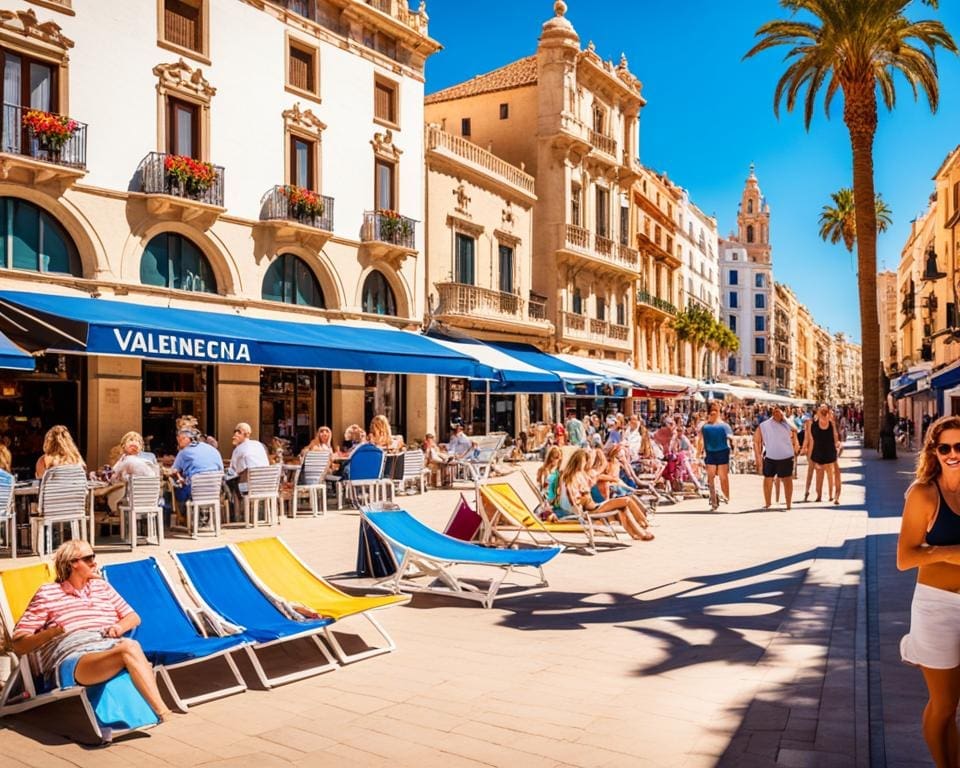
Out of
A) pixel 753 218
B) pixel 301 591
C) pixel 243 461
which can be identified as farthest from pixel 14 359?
pixel 753 218

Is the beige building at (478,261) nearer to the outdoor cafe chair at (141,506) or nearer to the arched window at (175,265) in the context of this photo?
the arched window at (175,265)

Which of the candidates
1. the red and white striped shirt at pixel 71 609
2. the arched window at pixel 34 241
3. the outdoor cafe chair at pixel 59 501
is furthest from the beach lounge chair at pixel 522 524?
the arched window at pixel 34 241

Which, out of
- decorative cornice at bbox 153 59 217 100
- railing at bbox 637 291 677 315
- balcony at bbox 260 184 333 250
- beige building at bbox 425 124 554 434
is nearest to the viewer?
decorative cornice at bbox 153 59 217 100

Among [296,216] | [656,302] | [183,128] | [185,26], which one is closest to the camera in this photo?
[183,128]

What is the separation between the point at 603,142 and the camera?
37219mm

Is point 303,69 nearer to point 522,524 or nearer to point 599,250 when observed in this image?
point 522,524

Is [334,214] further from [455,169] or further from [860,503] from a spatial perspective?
[860,503]

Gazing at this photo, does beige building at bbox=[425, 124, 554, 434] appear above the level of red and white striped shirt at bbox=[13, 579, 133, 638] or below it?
above

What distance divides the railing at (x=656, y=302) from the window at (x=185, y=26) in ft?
92.2

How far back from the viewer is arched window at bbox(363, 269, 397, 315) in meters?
24.2

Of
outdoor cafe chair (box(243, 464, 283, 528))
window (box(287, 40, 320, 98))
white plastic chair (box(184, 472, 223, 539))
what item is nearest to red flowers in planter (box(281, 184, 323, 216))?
window (box(287, 40, 320, 98))

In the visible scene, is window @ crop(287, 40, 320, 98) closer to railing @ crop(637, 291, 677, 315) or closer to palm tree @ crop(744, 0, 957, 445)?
palm tree @ crop(744, 0, 957, 445)

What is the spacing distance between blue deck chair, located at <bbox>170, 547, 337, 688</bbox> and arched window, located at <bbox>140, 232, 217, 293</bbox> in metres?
12.7

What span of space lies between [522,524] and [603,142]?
2927 centimetres
